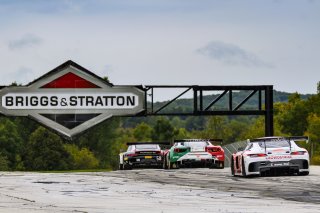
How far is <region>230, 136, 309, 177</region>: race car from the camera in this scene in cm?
2483

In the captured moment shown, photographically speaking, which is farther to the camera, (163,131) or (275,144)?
(163,131)

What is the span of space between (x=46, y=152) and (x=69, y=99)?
256 feet

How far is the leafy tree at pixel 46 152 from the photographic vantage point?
110m

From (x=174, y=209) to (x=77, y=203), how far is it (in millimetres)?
2002

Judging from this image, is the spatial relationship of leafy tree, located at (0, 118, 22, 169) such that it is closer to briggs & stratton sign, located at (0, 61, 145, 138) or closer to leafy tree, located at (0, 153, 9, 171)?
leafy tree, located at (0, 153, 9, 171)

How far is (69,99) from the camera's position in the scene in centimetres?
3288

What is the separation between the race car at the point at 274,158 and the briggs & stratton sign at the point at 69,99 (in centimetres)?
833

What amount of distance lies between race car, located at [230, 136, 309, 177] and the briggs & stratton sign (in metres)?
8.33

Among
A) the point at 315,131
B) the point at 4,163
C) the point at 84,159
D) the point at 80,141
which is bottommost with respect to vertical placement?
the point at 4,163

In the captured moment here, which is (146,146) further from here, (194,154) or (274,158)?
(274,158)

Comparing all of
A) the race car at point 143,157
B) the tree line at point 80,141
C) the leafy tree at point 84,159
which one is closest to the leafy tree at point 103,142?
the tree line at point 80,141

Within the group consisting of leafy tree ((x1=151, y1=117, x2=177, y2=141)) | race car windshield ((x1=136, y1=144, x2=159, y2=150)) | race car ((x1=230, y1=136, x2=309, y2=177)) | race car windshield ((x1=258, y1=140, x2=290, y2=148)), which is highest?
leafy tree ((x1=151, y1=117, x2=177, y2=141))

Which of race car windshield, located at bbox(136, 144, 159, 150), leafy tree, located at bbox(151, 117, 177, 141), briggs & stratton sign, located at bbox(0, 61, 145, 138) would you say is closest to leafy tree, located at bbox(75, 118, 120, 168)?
leafy tree, located at bbox(151, 117, 177, 141)

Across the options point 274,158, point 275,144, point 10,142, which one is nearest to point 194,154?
point 275,144
